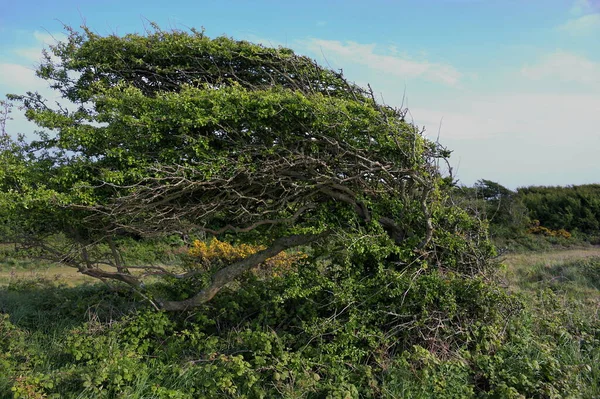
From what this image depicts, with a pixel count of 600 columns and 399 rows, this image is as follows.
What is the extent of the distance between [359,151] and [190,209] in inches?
86.9

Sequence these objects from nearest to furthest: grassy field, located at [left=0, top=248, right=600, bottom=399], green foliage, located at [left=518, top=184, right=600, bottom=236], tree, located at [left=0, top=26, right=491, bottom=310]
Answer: grassy field, located at [left=0, top=248, right=600, bottom=399] → tree, located at [left=0, top=26, right=491, bottom=310] → green foliage, located at [left=518, top=184, right=600, bottom=236]

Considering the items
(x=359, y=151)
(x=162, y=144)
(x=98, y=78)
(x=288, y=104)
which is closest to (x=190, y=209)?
(x=162, y=144)

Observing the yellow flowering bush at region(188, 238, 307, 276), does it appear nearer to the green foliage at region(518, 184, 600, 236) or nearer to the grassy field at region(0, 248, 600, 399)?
the grassy field at region(0, 248, 600, 399)

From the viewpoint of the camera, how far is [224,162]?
18.3 feet

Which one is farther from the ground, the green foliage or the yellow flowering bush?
the green foliage

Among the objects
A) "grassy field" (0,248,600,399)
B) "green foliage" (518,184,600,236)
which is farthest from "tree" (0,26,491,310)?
"green foliage" (518,184,600,236)

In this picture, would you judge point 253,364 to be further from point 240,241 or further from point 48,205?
point 48,205

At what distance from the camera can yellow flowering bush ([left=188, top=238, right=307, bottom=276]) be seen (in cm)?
797

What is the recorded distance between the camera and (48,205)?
5.42m

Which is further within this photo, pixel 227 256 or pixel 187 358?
pixel 227 256

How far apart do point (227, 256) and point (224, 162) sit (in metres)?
3.14

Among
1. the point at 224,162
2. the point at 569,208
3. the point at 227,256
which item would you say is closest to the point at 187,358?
the point at 224,162

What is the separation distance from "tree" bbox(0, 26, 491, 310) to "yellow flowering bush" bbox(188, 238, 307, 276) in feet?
4.14

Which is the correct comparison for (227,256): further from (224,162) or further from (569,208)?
(569,208)
